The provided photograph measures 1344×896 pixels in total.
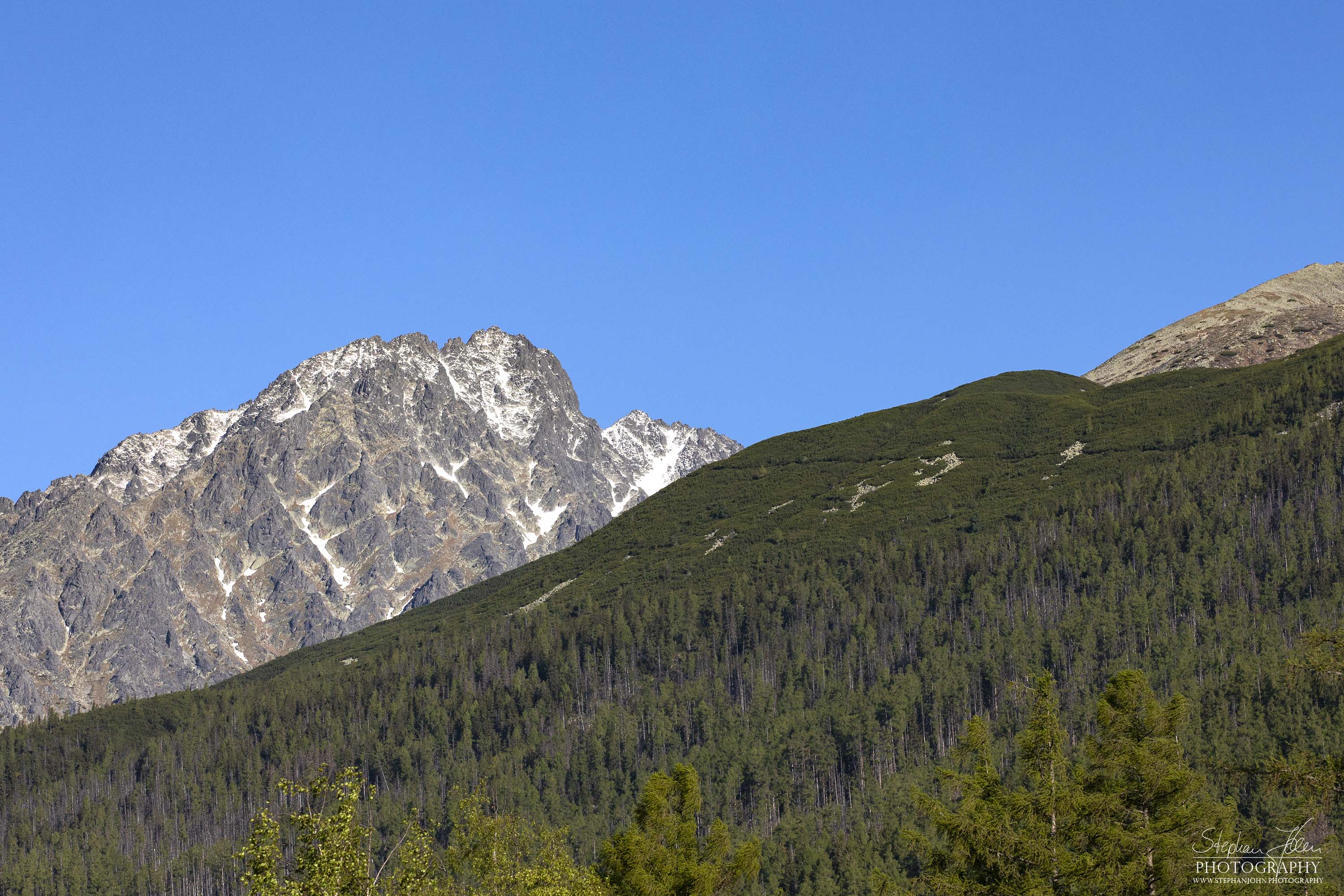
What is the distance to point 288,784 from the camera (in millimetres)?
42219

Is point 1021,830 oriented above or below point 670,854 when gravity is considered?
above

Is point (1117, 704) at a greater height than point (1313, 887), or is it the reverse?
point (1117, 704)

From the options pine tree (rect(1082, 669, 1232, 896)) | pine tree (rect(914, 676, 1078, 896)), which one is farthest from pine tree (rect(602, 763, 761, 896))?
pine tree (rect(1082, 669, 1232, 896))

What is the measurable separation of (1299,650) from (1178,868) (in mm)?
19345

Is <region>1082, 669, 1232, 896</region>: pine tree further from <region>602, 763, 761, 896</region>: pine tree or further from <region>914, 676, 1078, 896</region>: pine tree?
<region>602, 763, 761, 896</region>: pine tree

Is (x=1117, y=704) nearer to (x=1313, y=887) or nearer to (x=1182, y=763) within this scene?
(x=1182, y=763)

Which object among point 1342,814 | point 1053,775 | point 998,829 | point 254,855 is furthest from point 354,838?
point 1342,814
